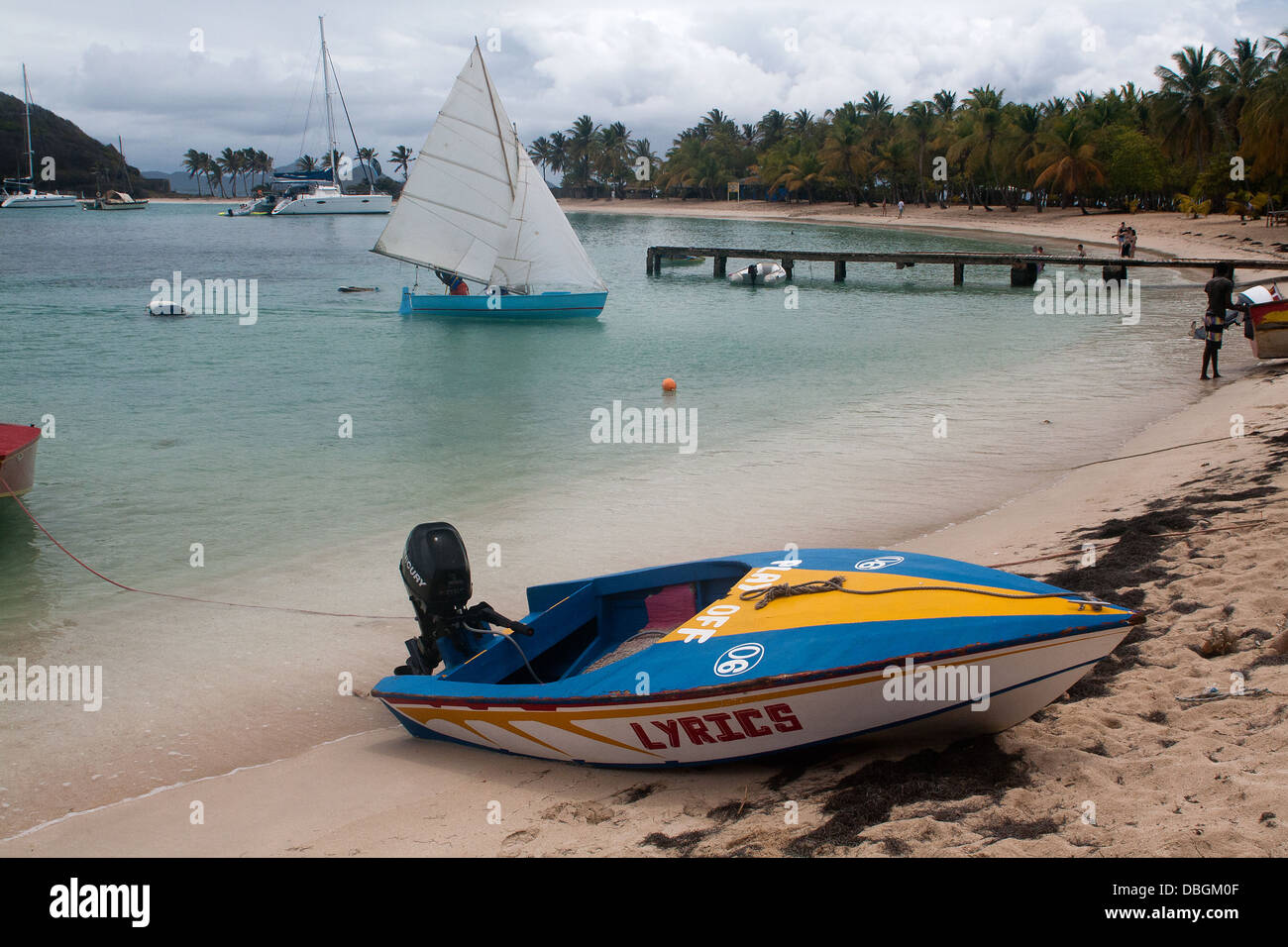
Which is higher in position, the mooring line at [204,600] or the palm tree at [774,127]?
the palm tree at [774,127]

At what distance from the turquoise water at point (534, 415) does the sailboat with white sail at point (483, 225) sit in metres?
1.08

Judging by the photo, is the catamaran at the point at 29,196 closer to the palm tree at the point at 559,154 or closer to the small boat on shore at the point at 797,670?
the palm tree at the point at 559,154

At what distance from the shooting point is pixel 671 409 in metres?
19.4

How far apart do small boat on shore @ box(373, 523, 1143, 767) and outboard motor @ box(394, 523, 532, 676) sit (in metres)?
0.01

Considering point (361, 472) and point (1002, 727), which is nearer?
point (1002, 727)

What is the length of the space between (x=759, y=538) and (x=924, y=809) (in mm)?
6385

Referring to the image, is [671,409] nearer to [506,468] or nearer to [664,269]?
[506,468]

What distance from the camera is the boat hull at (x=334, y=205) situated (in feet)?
427

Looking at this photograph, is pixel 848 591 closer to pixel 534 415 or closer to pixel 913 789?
pixel 913 789

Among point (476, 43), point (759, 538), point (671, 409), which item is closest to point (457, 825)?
point (759, 538)

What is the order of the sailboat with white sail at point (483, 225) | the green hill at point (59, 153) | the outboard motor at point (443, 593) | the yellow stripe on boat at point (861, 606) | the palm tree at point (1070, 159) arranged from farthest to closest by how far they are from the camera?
the green hill at point (59, 153) → the palm tree at point (1070, 159) → the sailboat with white sail at point (483, 225) → the outboard motor at point (443, 593) → the yellow stripe on boat at point (861, 606)

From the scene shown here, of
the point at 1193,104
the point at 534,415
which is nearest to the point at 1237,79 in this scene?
the point at 1193,104

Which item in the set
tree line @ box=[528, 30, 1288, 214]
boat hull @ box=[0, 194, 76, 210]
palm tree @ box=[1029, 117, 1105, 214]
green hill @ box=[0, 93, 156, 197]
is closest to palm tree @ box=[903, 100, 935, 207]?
tree line @ box=[528, 30, 1288, 214]

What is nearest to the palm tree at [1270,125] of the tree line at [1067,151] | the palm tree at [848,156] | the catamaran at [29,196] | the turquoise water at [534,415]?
the tree line at [1067,151]
